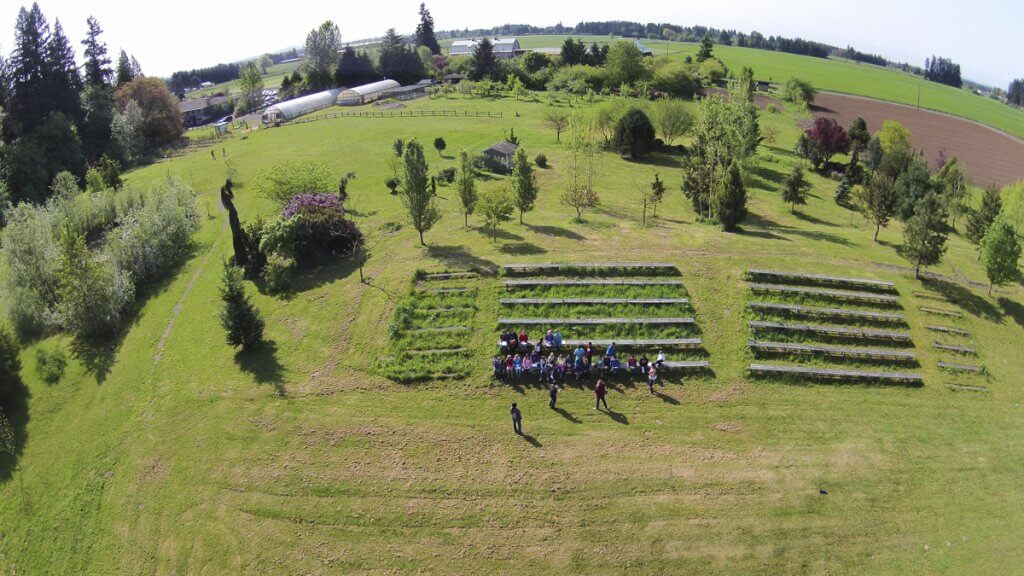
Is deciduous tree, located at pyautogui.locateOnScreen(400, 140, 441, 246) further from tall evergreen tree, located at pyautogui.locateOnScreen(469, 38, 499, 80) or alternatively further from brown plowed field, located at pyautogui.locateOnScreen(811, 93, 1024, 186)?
tall evergreen tree, located at pyautogui.locateOnScreen(469, 38, 499, 80)

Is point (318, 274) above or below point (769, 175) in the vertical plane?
below

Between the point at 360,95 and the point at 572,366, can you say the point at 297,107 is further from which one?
the point at 572,366

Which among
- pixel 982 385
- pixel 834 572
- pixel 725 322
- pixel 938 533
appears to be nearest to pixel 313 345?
pixel 725 322

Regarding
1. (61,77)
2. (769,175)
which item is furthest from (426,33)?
(769,175)

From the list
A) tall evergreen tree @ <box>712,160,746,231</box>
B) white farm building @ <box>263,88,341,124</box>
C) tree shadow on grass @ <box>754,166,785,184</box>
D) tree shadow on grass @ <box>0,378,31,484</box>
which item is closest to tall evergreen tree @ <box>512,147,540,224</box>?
tall evergreen tree @ <box>712,160,746,231</box>

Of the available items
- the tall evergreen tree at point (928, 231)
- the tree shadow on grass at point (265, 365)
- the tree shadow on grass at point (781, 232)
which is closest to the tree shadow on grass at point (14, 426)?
the tree shadow on grass at point (265, 365)

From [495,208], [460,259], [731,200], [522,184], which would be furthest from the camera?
[522,184]

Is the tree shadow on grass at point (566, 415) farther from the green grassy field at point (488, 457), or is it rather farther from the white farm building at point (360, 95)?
the white farm building at point (360, 95)
